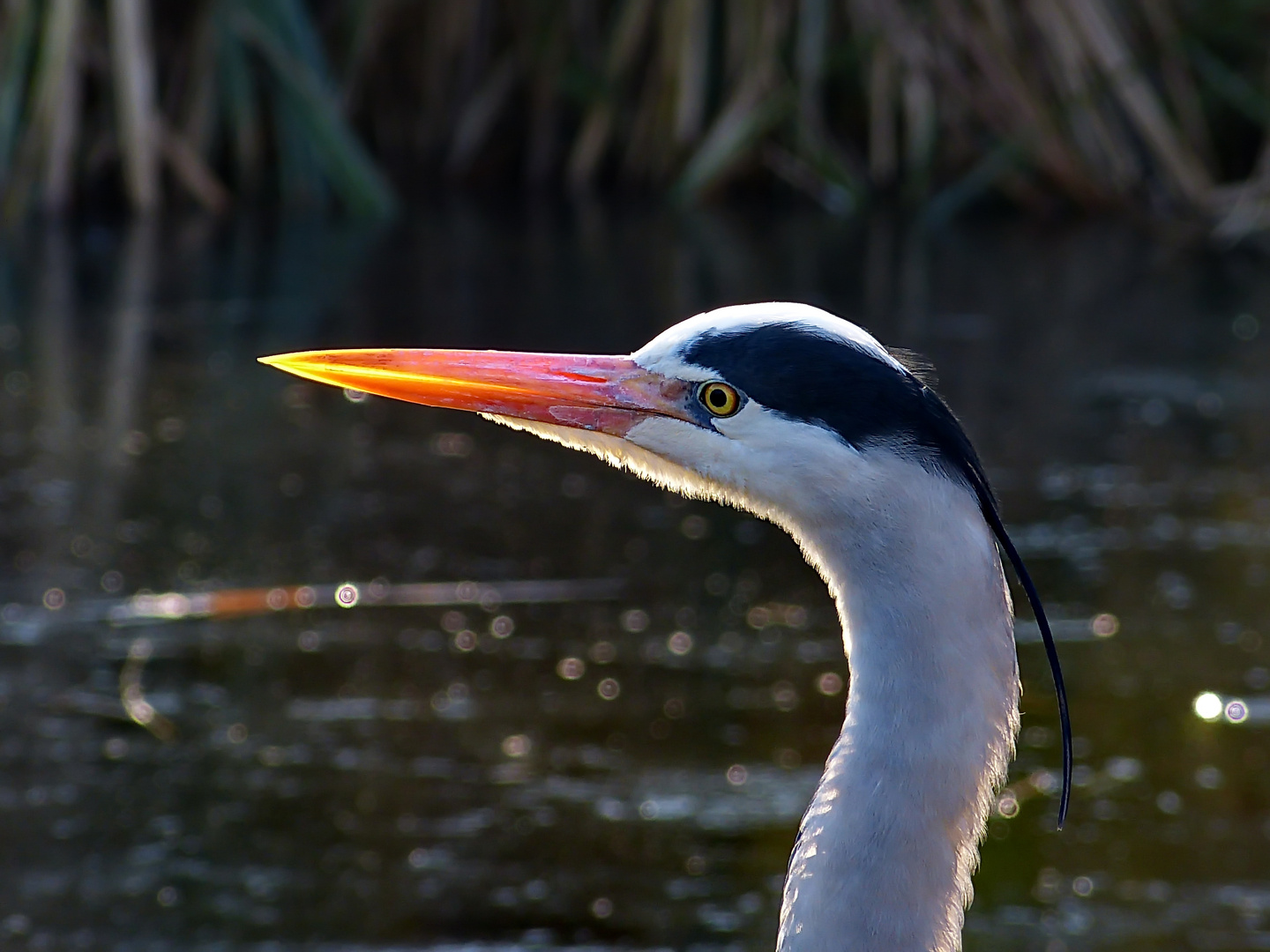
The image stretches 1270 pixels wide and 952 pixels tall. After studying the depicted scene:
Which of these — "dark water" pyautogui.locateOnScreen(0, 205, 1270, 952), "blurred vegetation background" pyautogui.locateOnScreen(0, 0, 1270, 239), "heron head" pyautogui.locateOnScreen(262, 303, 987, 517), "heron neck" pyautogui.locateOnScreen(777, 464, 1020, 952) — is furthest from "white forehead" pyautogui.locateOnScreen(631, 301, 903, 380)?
"blurred vegetation background" pyautogui.locateOnScreen(0, 0, 1270, 239)

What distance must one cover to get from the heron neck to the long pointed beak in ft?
1.32

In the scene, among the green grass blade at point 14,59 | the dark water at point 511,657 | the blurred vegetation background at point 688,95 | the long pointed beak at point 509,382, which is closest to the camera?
the long pointed beak at point 509,382

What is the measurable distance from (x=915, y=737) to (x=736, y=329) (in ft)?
1.79

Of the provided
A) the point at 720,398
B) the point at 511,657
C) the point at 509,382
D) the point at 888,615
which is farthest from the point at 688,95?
the point at 888,615

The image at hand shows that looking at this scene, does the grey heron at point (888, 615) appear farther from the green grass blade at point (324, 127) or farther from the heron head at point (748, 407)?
the green grass blade at point (324, 127)

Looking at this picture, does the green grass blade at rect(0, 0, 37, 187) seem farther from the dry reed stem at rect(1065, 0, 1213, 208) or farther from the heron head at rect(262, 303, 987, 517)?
the heron head at rect(262, 303, 987, 517)

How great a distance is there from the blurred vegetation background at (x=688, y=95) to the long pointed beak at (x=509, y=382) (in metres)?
8.29

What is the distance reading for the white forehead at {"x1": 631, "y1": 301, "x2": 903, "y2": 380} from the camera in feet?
7.50

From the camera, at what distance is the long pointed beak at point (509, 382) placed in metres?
2.52

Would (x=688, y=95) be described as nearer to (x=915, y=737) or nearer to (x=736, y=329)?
(x=736, y=329)

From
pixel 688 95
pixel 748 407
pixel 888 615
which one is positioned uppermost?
pixel 688 95

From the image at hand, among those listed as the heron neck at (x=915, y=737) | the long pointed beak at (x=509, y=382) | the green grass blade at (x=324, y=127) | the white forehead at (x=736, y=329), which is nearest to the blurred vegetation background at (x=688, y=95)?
the green grass blade at (x=324, y=127)

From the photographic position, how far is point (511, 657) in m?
4.94

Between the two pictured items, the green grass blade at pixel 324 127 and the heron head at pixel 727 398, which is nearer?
the heron head at pixel 727 398
